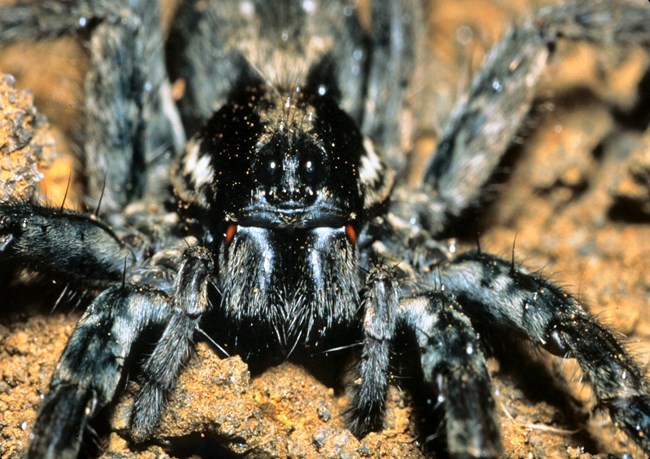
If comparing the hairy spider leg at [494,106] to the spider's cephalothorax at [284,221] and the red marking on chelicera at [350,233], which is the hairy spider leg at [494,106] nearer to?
the spider's cephalothorax at [284,221]

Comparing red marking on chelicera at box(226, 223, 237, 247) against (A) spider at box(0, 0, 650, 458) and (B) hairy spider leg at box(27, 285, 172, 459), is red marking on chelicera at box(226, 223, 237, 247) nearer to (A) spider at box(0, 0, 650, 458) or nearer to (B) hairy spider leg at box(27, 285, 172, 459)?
(A) spider at box(0, 0, 650, 458)

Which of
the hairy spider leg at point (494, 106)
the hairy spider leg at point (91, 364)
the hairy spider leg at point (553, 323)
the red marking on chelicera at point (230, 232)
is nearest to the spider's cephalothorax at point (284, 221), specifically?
the red marking on chelicera at point (230, 232)

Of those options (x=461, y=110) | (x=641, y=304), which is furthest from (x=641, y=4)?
(x=641, y=304)

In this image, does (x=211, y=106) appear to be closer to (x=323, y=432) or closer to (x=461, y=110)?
(x=461, y=110)

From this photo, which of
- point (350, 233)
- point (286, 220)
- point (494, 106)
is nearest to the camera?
point (286, 220)

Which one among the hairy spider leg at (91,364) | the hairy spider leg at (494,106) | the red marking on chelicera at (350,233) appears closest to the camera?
the hairy spider leg at (91,364)

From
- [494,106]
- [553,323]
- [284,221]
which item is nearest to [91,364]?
[284,221]

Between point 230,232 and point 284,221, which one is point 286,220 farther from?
point 230,232

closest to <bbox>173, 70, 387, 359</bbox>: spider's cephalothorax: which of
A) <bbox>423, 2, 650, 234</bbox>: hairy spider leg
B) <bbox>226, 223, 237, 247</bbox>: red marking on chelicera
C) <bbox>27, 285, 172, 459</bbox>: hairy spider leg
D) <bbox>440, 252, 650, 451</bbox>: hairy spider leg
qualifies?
<bbox>226, 223, 237, 247</bbox>: red marking on chelicera
